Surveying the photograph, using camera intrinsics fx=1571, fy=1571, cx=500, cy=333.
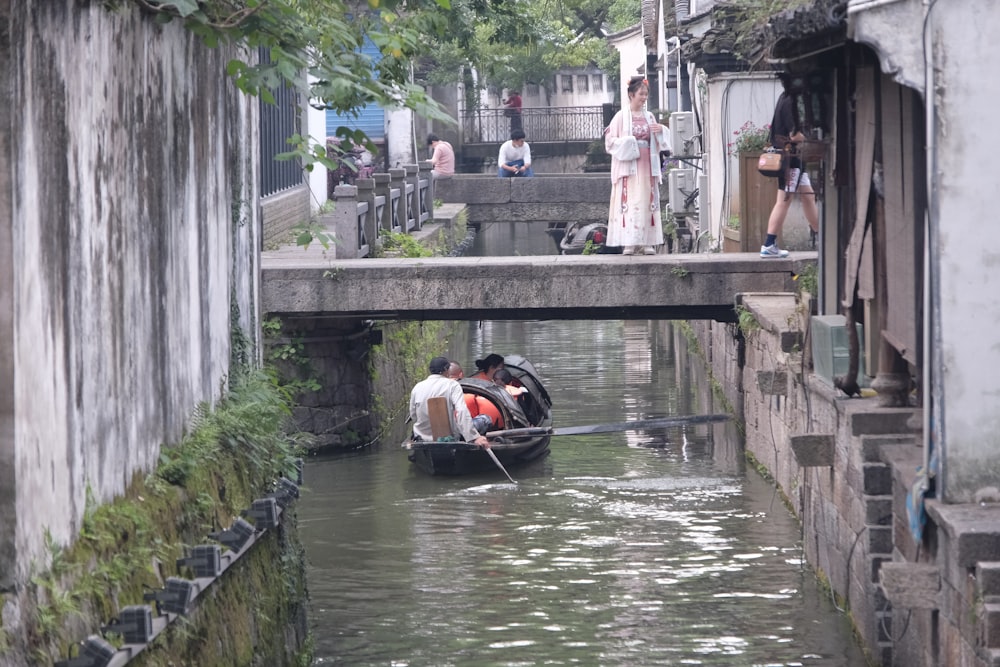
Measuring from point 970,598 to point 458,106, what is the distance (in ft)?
121

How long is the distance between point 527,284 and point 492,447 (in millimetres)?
1703

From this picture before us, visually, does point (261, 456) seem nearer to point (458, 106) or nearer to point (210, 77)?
point (210, 77)

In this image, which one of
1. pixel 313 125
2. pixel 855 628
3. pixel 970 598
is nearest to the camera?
pixel 970 598

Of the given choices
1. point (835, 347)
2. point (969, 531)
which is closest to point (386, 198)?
point (835, 347)

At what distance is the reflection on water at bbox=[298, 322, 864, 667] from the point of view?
33.2 feet

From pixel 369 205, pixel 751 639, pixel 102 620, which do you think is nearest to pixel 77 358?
pixel 102 620

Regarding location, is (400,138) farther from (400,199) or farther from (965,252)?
(965,252)

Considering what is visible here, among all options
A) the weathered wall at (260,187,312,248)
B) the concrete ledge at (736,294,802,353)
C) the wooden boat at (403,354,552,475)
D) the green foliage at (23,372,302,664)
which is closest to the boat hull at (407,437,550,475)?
the wooden boat at (403,354,552,475)

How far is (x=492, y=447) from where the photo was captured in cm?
1552

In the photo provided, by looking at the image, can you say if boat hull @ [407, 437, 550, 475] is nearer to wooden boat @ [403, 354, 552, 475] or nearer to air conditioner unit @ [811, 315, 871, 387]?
wooden boat @ [403, 354, 552, 475]

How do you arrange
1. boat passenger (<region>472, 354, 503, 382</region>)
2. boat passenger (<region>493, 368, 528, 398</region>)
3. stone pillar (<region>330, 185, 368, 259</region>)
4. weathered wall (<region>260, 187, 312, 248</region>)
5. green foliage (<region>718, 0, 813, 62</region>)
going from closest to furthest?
green foliage (<region>718, 0, 813, 62</region>) → stone pillar (<region>330, 185, 368, 259</region>) → boat passenger (<region>493, 368, 528, 398</region>) → boat passenger (<region>472, 354, 503, 382</region>) → weathered wall (<region>260, 187, 312, 248</region>)

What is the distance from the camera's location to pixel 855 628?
9.84m

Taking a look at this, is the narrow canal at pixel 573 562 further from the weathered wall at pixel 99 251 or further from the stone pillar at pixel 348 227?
the weathered wall at pixel 99 251

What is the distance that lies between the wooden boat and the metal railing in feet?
88.2
